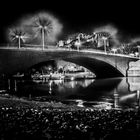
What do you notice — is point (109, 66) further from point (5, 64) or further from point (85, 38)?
point (85, 38)

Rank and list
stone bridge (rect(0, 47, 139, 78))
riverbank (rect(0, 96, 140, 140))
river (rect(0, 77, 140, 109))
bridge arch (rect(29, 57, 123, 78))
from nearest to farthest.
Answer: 1. riverbank (rect(0, 96, 140, 140))
2. river (rect(0, 77, 140, 109))
3. stone bridge (rect(0, 47, 139, 78))
4. bridge arch (rect(29, 57, 123, 78))

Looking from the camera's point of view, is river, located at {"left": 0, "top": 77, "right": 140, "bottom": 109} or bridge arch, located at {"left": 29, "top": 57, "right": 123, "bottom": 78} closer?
river, located at {"left": 0, "top": 77, "right": 140, "bottom": 109}

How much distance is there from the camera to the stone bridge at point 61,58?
39.2 m

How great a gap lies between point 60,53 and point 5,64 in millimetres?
13351

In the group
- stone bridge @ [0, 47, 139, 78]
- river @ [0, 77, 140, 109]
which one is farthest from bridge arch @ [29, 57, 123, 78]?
river @ [0, 77, 140, 109]

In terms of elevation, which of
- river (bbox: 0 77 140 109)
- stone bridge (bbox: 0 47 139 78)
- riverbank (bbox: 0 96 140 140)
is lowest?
river (bbox: 0 77 140 109)

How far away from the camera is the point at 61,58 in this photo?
48.2 meters

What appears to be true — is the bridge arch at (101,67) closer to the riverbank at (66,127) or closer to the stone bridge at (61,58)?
the stone bridge at (61,58)

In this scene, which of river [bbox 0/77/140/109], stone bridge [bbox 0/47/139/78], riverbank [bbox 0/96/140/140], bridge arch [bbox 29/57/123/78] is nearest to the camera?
riverbank [bbox 0/96/140/140]

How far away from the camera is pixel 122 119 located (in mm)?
9094

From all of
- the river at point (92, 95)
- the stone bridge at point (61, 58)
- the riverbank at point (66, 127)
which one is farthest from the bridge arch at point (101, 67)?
the riverbank at point (66, 127)

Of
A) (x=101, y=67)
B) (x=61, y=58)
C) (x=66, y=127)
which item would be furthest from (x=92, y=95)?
(x=101, y=67)

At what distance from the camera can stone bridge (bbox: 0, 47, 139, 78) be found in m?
39.2

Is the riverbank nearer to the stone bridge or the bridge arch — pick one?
the stone bridge
